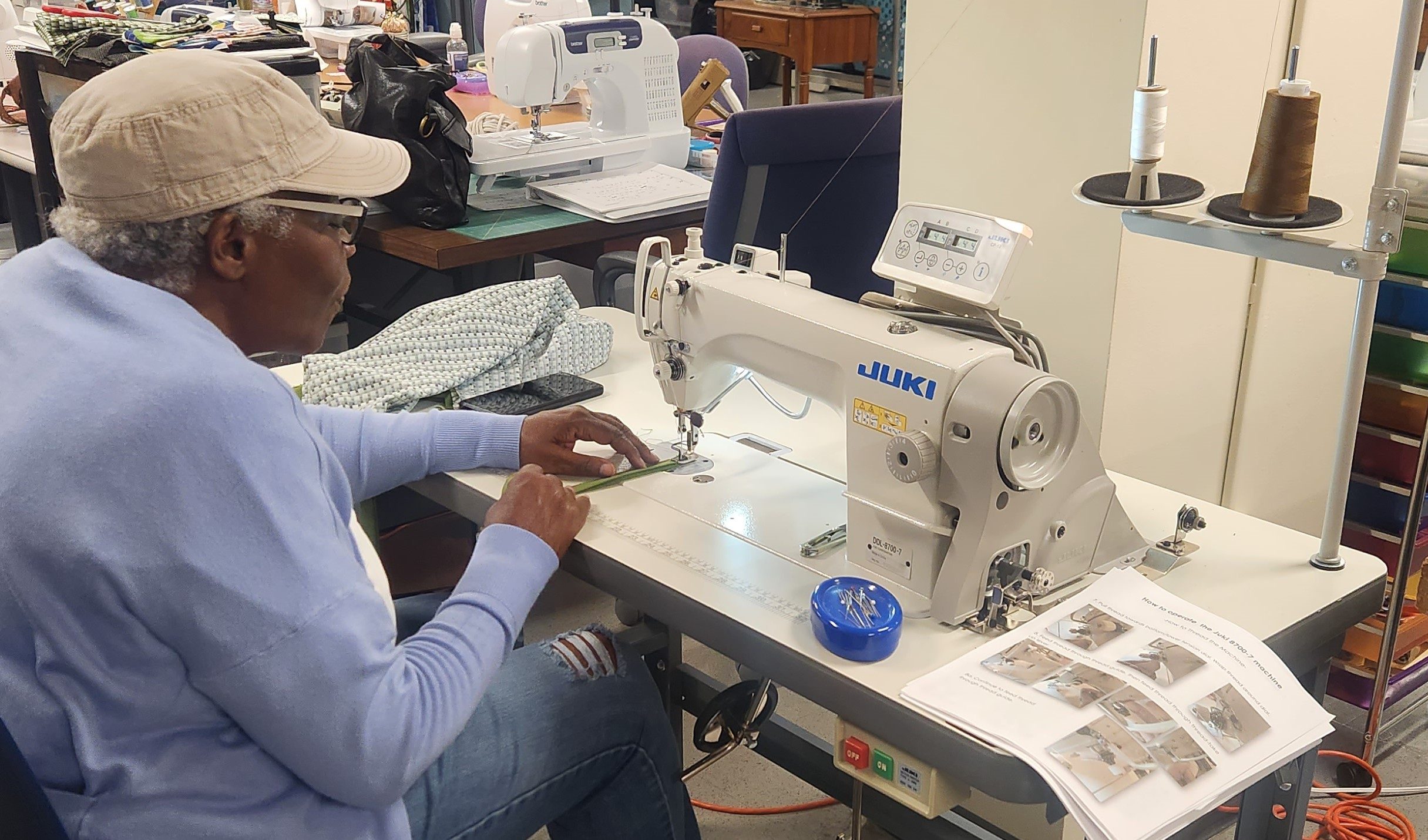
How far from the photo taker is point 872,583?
1.25 meters

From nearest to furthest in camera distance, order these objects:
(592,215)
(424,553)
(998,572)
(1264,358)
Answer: (998,572) → (1264,358) → (424,553) → (592,215)

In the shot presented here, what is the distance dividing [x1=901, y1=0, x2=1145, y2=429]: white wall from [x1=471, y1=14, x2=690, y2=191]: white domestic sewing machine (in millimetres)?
1121

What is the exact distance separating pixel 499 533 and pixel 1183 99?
1024 millimetres

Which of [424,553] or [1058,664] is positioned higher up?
[1058,664]

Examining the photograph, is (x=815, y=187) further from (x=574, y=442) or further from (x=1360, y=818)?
(x=1360, y=818)

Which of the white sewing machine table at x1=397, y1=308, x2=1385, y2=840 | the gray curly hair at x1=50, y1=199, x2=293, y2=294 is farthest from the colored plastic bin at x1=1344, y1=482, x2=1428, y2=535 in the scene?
the gray curly hair at x1=50, y1=199, x2=293, y2=294

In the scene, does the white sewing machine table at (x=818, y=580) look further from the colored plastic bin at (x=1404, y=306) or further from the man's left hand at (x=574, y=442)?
the colored plastic bin at (x=1404, y=306)

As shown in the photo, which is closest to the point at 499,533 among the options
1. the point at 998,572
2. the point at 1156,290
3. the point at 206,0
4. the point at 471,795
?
the point at 471,795

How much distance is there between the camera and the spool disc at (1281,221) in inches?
48.4

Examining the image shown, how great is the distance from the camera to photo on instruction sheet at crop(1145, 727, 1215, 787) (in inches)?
40.9

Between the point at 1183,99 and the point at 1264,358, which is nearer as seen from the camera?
the point at 1183,99

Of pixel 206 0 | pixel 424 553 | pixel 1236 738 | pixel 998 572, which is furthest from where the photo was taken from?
pixel 206 0

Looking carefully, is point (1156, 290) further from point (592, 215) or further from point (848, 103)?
point (592, 215)

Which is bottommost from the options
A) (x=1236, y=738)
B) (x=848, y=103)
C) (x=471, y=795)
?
(x=471, y=795)
